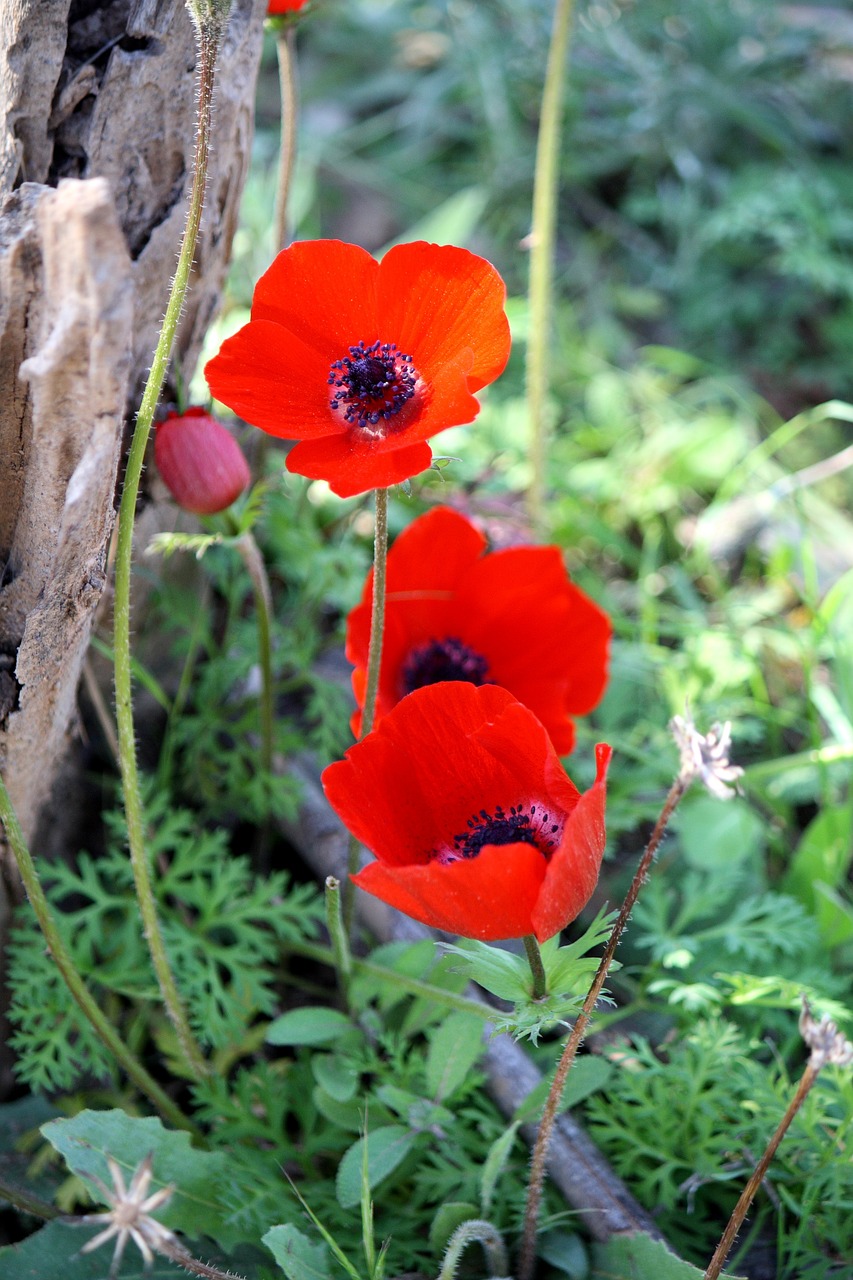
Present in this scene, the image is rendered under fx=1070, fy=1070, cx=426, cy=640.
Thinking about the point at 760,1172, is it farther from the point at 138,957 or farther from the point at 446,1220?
the point at 138,957

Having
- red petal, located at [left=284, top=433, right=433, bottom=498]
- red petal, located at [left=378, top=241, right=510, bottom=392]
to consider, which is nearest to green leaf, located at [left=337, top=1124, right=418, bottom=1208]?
red petal, located at [left=284, top=433, right=433, bottom=498]

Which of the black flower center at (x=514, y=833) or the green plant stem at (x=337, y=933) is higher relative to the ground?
the black flower center at (x=514, y=833)

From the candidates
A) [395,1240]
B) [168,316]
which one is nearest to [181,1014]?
[395,1240]

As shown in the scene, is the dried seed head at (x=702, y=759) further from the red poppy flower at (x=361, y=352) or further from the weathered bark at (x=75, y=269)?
the weathered bark at (x=75, y=269)

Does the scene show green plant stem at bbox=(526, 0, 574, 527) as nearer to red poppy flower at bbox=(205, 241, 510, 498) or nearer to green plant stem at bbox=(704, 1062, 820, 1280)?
red poppy flower at bbox=(205, 241, 510, 498)

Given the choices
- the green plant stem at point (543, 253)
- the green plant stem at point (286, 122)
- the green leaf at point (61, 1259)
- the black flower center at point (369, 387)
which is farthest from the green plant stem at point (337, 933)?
the green plant stem at point (543, 253)

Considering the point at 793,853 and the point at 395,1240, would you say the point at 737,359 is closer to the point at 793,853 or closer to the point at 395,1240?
the point at 793,853

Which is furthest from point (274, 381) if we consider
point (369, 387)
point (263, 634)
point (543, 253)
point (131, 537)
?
point (543, 253)
